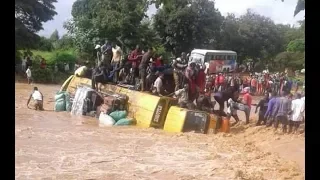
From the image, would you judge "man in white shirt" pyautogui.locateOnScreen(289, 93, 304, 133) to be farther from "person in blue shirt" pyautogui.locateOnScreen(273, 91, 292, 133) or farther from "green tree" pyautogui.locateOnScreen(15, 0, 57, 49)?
"green tree" pyautogui.locateOnScreen(15, 0, 57, 49)

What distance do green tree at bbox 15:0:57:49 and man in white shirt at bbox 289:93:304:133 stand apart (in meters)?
6.04

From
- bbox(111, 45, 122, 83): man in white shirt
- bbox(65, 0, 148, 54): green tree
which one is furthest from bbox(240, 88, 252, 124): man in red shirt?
bbox(111, 45, 122, 83): man in white shirt

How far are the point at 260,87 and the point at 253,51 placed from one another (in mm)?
876

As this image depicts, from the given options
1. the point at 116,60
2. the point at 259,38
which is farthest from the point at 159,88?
the point at 259,38

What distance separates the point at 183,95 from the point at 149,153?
2.15 metres

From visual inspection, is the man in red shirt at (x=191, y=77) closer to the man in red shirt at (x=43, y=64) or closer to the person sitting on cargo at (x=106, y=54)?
the person sitting on cargo at (x=106, y=54)

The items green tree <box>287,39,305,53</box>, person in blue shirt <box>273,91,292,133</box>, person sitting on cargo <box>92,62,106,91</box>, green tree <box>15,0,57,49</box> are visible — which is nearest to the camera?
person in blue shirt <box>273,91,292,133</box>

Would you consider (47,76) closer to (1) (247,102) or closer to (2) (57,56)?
(2) (57,56)

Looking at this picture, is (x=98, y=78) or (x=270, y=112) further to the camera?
(x=98, y=78)

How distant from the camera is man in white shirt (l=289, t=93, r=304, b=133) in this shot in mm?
8688

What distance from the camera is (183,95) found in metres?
9.98

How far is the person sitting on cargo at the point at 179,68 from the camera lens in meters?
10.3

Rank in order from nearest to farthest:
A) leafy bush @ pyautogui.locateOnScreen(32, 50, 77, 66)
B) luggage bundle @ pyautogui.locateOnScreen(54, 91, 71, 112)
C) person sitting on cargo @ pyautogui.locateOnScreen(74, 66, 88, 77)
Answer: leafy bush @ pyautogui.locateOnScreen(32, 50, 77, 66)
luggage bundle @ pyautogui.locateOnScreen(54, 91, 71, 112)
person sitting on cargo @ pyautogui.locateOnScreen(74, 66, 88, 77)

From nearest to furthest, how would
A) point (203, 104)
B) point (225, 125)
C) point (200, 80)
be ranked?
point (225, 125) < point (203, 104) < point (200, 80)
